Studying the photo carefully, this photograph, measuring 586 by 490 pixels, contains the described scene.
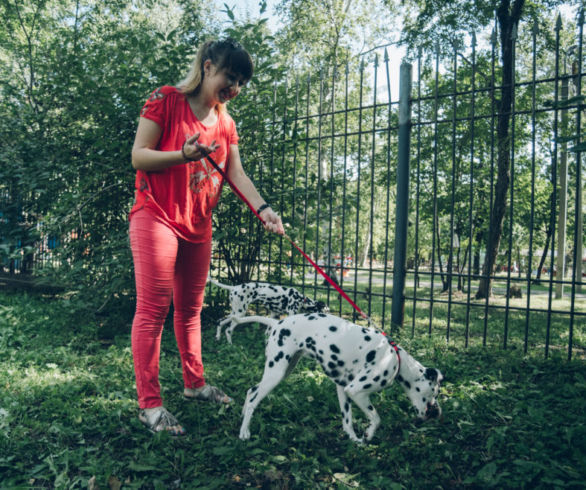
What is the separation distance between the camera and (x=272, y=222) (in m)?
2.92

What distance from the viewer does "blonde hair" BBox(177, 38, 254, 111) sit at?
261 centimetres

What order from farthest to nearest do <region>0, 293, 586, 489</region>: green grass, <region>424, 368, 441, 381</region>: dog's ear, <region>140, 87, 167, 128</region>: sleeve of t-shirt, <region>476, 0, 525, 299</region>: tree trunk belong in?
<region>476, 0, 525, 299</region>: tree trunk → <region>424, 368, 441, 381</region>: dog's ear → <region>140, 87, 167, 128</region>: sleeve of t-shirt → <region>0, 293, 586, 489</region>: green grass

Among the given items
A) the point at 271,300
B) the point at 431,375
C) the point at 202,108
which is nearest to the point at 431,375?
the point at 431,375

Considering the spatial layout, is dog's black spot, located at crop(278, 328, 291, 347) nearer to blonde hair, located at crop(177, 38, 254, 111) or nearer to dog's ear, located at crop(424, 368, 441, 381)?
dog's ear, located at crop(424, 368, 441, 381)

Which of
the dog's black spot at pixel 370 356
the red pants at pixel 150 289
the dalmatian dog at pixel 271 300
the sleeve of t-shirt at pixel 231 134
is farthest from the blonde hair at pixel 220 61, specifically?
the dalmatian dog at pixel 271 300

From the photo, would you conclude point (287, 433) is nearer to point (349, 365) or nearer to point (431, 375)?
point (349, 365)

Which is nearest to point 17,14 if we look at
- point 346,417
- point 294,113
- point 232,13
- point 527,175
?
point 232,13

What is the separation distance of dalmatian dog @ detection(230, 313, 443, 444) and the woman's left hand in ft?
2.20

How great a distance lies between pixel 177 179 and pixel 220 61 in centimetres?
80

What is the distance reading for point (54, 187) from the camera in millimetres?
5664

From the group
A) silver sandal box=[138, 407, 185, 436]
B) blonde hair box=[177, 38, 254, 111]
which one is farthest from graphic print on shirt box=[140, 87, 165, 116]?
silver sandal box=[138, 407, 185, 436]

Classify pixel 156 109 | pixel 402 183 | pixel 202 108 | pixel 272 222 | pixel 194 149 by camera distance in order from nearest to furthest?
1. pixel 194 149
2. pixel 156 109
3. pixel 202 108
4. pixel 272 222
5. pixel 402 183

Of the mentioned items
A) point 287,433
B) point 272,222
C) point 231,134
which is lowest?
point 287,433

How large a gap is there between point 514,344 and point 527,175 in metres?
12.5
